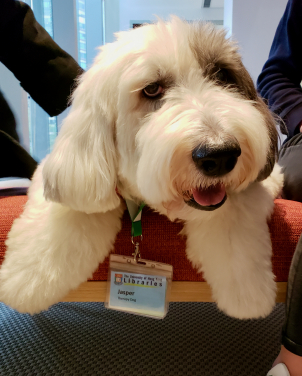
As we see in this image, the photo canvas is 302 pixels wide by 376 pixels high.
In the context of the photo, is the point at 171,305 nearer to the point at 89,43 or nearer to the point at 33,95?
the point at 33,95

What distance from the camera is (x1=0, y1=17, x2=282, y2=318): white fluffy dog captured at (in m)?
0.65

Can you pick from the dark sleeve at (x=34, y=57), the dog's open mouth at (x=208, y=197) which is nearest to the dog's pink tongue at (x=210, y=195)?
the dog's open mouth at (x=208, y=197)

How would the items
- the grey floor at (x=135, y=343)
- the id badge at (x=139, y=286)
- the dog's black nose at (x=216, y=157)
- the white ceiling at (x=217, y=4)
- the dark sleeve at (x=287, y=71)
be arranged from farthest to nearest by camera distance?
1. the white ceiling at (x=217, y=4)
2. the dark sleeve at (x=287, y=71)
3. the grey floor at (x=135, y=343)
4. the id badge at (x=139, y=286)
5. the dog's black nose at (x=216, y=157)

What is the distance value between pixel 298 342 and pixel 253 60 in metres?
2.89

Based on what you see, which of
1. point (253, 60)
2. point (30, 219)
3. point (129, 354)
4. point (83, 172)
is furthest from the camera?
point (253, 60)

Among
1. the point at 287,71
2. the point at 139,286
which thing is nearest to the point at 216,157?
the point at 139,286

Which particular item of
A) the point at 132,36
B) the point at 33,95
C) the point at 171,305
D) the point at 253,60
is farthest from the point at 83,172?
the point at 253,60

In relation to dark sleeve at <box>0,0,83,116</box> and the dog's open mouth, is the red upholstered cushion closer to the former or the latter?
the dog's open mouth

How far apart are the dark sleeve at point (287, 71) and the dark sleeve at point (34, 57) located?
2.95 feet

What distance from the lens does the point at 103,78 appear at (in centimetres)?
72

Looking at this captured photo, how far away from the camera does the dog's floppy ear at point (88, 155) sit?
692mm

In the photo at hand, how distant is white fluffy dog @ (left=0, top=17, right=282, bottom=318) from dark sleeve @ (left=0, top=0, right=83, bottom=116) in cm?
65

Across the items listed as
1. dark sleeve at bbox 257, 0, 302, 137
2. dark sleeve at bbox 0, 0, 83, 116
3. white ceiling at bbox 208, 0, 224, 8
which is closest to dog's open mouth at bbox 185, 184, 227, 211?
dark sleeve at bbox 257, 0, 302, 137

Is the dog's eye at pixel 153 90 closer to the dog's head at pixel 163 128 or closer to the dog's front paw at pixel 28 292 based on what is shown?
the dog's head at pixel 163 128
